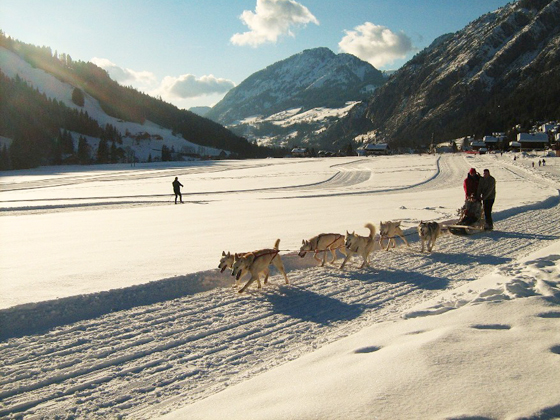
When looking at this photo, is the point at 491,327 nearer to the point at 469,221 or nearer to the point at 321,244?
the point at 321,244

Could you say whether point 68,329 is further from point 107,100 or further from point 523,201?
point 107,100

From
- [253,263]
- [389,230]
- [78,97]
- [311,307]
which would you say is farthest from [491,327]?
[78,97]

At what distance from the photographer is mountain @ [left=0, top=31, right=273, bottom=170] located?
4038 inches

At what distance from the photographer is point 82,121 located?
137625mm

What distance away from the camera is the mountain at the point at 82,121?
102562 millimetres

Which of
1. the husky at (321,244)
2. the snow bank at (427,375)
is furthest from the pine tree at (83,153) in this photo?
the snow bank at (427,375)

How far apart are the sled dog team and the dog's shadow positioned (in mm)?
639

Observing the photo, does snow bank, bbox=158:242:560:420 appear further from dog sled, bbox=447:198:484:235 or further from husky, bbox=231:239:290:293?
dog sled, bbox=447:198:484:235

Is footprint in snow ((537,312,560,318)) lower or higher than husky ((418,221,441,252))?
lower

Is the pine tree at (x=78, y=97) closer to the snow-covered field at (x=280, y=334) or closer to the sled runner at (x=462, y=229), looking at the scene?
the snow-covered field at (x=280, y=334)

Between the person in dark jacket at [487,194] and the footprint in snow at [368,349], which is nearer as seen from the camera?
the footprint in snow at [368,349]

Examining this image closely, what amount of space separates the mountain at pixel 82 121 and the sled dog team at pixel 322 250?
90670mm

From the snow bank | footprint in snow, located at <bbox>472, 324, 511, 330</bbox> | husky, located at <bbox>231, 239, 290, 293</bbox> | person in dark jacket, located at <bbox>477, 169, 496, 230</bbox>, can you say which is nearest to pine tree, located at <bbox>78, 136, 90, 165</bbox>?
person in dark jacket, located at <bbox>477, 169, 496, 230</bbox>

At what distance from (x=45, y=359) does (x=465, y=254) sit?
9.78 metres
